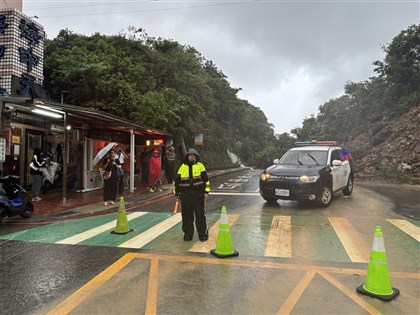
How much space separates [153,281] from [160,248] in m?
1.53

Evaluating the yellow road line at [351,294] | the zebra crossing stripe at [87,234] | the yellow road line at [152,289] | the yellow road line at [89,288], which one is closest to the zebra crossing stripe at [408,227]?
the yellow road line at [351,294]

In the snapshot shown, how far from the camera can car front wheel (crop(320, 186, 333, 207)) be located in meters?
9.85

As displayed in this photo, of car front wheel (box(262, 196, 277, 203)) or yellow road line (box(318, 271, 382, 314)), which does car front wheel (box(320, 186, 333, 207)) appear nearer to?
car front wheel (box(262, 196, 277, 203))

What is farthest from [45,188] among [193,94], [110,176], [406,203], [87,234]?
[193,94]

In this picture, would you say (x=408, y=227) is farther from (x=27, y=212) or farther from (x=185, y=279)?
(x=27, y=212)

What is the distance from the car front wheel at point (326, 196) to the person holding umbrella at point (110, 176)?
20.4 feet

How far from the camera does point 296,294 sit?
13.5 feet

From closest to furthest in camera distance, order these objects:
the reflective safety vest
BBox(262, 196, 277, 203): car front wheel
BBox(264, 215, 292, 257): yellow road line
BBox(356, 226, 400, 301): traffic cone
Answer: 1. BBox(356, 226, 400, 301): traffic cone
2. BBox(264, 215, 292, 257): yellow road line
3. the reflective safety vest
4. BBox(262, 196, 277, 203): car front wheel

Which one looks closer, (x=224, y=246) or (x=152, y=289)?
(x=152, y=289)

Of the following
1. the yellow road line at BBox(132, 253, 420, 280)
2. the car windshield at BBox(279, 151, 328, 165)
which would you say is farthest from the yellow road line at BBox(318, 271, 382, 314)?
the car windshield at BBox(279, 151, 328, 165)

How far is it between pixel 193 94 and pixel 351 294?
24070mm

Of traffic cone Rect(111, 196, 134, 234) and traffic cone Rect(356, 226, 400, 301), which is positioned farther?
traffic cone Rect(111, 196, 134, 234)

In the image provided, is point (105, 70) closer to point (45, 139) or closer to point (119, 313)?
point (45, 139)

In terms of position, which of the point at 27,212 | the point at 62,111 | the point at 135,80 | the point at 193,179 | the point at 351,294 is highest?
the point at 135,80
